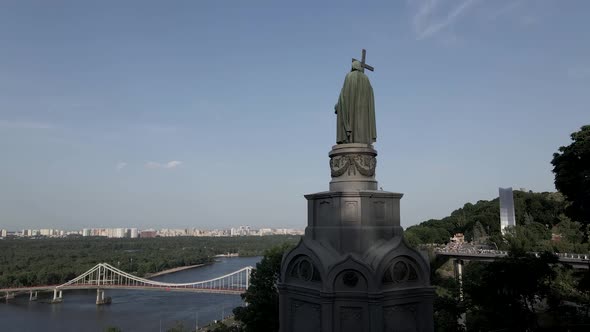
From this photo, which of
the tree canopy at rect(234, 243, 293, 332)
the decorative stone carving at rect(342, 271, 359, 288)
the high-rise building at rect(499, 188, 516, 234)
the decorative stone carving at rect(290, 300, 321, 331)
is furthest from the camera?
the high-rise building at rect(499, 188, 516, 234)

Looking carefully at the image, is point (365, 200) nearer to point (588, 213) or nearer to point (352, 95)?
point (352, 95)

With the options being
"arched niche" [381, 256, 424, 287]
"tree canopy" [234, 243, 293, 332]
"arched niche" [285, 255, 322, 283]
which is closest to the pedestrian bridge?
"tree canopy" [234, 243, 293, 332]

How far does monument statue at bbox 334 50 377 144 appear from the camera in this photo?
770 centimetres

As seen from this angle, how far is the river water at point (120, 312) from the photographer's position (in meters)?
41.3

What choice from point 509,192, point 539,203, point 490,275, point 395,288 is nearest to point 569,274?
point 490,275

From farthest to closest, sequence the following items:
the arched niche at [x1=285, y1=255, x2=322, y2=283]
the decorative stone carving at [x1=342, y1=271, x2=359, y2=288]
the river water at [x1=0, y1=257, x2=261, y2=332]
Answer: the river water at [x1=0, y1=257, x2=261, y2=332]
the arched niche at [x1=285, y1=255, x2=322, y2=283]
the decorative stone carving at [x1=342, y1=271, x2=359, y2=288]

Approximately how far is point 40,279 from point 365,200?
246ft

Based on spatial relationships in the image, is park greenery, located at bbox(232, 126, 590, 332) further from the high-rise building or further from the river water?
the river water

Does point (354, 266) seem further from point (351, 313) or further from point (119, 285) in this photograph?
point (119, 285)

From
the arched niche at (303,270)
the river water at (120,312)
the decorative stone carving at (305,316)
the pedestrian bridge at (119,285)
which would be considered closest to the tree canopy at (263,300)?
the arched niche at (303,270)

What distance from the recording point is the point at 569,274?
26.5 m

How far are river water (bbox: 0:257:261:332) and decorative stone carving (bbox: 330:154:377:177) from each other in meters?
36.5

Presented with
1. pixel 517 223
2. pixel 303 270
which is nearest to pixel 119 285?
pixel 517 223

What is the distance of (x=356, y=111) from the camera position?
7.79 m
